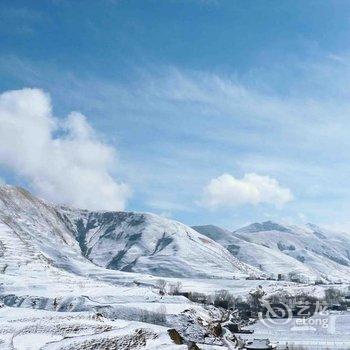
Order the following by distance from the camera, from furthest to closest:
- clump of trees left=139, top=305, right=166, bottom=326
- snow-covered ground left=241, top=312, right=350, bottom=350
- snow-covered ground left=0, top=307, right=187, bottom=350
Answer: snow-covered ground left=241, top=312, right=350, bottom=350 → clump of trees left=139, top=305, right=166, bottom=326 → snow-covered ground left=0, top=307, right=187, bottom=350

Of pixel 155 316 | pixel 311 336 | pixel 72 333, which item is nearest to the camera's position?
pixel 72 333

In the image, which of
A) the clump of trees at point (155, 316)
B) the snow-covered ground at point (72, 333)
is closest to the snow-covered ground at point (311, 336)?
the clump of trees at point (155, 316)

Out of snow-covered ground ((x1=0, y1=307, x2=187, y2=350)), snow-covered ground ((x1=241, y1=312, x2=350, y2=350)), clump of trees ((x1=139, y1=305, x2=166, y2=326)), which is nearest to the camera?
snow-covered ground ((x1=0, y1=307, x2=187, y2=350))

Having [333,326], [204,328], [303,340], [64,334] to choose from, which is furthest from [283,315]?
[64,334]

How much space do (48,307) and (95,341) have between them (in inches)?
3212

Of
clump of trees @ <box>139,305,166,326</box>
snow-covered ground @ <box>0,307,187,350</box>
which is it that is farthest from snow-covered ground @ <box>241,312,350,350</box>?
snow-covered ground @ <box>0,307,187,350</box>

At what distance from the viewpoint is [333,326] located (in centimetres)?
15212

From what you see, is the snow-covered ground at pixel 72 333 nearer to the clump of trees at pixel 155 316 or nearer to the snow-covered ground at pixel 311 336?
the clump of trees at pixel 155 316

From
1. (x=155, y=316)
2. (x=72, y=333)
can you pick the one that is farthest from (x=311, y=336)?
(x=72, y=333)

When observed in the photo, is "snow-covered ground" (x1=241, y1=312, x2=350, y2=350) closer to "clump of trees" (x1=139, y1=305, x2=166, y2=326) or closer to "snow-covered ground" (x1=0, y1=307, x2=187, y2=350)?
"clump of trees" (x1=139, y1=305, x2=166, y2=326)

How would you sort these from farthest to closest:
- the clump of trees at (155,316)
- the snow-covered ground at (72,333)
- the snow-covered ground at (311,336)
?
1. the snow-covered ground at (311,336)
2. the clump of trees at (155,316)
3. the snow-covered ground at (72,333)

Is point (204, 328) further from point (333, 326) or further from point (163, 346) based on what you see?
point (333, 326)

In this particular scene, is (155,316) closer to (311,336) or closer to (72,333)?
(72,333)

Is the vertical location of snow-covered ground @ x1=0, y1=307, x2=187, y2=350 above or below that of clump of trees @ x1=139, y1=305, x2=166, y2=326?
below
